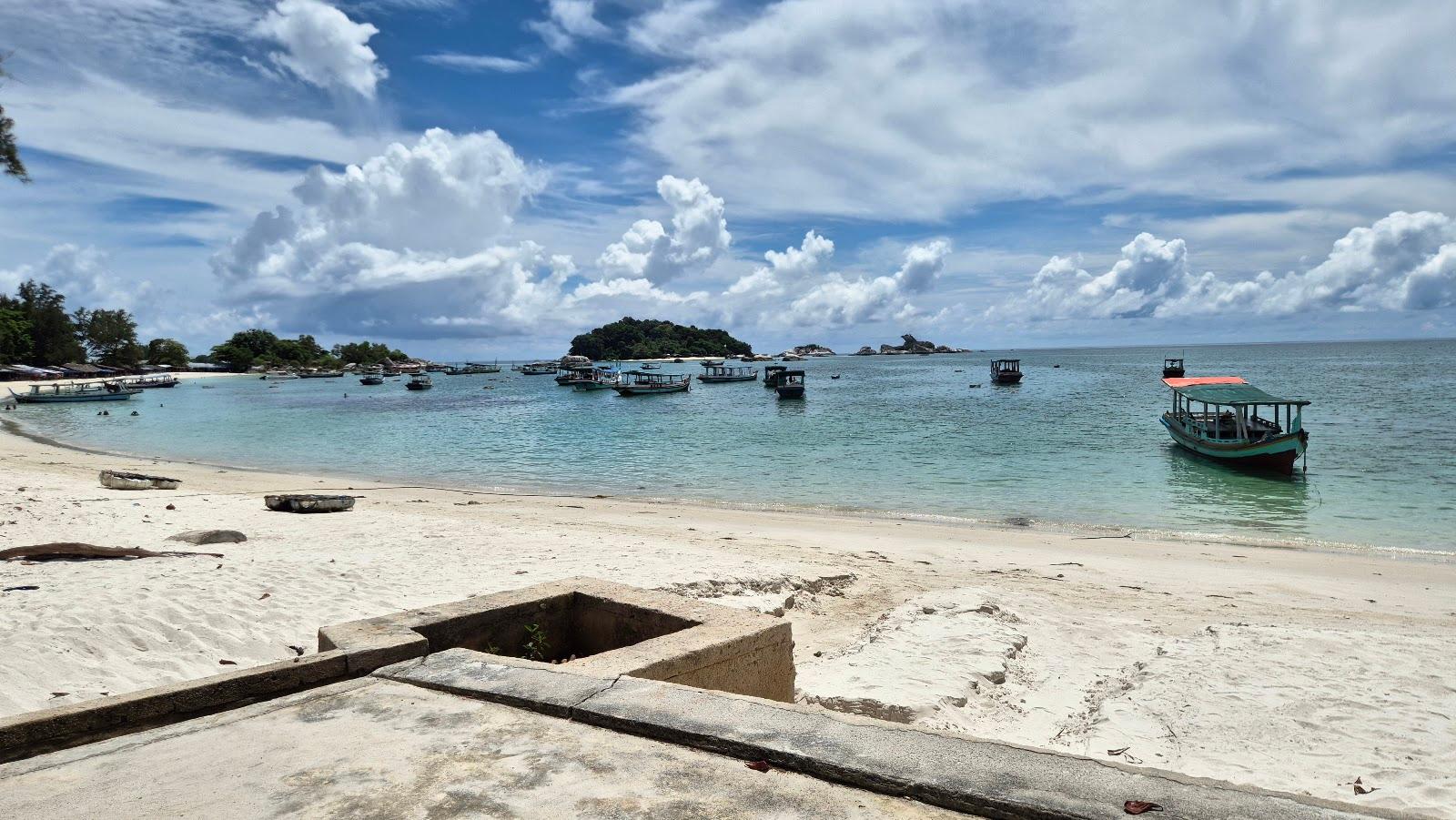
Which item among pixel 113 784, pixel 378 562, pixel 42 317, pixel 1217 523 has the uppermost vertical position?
pixel 42 317

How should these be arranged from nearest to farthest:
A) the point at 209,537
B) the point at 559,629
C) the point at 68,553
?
1. the point at 559,629
2. the point at 68,553
3. the point at 209,537

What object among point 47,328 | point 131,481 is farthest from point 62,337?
point 131,481

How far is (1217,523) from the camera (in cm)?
1825

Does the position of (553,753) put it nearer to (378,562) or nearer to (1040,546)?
(378,562)

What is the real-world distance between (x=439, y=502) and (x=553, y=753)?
1766 cm

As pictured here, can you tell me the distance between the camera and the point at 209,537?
11438 mm

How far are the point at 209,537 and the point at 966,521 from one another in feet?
46.4

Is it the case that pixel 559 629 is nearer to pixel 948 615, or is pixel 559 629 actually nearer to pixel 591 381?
pixel 948 615

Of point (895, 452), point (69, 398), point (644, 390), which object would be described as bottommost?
point (895, 452)

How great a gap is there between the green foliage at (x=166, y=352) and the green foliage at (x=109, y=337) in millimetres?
8919

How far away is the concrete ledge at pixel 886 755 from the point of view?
9.66 ft

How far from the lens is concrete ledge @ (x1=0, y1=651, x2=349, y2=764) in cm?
387

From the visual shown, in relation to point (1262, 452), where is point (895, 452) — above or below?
below

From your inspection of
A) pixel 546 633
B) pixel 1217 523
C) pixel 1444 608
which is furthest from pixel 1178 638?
pixel 1217 523
